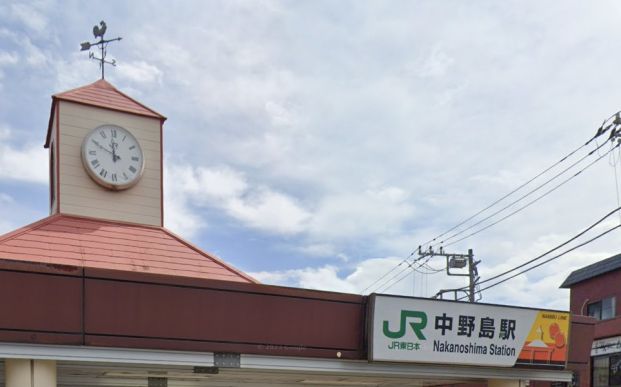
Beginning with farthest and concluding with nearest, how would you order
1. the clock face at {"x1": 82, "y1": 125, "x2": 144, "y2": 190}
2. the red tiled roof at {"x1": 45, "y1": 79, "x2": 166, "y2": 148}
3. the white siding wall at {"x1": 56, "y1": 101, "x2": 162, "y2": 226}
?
1. the red tiled roof at {"x1": 45, "y1": 79, "x2": 166, "y2": 148}
2. the clock face at {"x1": 82, "y1": 125, "x2": 144, "y2": 190}
3. the white siding wall at {"x1": 56, "y1": 101, "x2": 162, "y2": 226}

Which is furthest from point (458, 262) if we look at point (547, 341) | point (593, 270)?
point (547, 341)

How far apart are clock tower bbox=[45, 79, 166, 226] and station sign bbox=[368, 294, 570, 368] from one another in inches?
225

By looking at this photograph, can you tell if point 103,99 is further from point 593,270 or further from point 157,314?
point 593,270

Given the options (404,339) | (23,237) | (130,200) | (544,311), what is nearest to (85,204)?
(130,200)

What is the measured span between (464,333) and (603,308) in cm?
1758

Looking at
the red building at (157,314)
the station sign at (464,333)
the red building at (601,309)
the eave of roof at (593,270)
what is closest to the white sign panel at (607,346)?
the red building at (601,309)

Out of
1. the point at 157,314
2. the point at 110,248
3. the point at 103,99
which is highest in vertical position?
the point at 103,99

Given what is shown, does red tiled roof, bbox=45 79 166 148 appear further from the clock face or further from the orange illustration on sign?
the orange illustration on sign

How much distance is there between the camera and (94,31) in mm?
15797

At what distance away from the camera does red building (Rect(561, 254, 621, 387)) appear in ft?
74.3

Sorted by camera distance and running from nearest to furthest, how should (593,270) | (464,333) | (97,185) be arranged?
(464,333)
(97,185)
(593,270)

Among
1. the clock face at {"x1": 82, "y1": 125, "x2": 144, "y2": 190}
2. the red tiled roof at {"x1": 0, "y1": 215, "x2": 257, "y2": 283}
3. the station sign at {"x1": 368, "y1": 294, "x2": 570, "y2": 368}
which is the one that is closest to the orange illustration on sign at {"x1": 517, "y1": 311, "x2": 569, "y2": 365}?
the station sign at {"x1": 368, "y1": 294, "x2": 570, "y2": 368}

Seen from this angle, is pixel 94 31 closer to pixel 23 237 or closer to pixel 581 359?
pixel 23 237

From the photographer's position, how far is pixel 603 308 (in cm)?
2680
